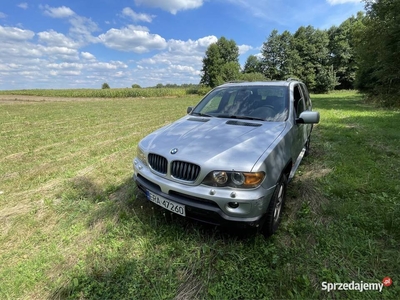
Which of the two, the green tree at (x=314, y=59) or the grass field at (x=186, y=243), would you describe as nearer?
A: the grass field at (x=186, y=243)

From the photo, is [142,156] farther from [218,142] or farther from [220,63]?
[220,63]

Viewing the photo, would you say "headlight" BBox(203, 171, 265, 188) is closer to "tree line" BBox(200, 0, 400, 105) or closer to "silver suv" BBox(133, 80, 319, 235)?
"silver suv" BBox(133, 80, 319, 235)

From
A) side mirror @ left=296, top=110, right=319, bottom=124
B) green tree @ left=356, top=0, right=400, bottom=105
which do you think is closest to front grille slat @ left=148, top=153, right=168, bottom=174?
side mirror @ left=296, top=110, right=319, bottom=124

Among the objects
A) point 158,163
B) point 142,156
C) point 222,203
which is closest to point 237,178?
point 222,203

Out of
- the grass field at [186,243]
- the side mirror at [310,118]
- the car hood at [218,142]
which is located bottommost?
the grass field at [186,243]

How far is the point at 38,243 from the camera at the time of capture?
2623mm

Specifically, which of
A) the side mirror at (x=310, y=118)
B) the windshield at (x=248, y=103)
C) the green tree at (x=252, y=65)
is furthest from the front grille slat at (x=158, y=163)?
the green tree at (x=252, y=65)

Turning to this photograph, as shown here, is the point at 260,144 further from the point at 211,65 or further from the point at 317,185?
the point at 211,65

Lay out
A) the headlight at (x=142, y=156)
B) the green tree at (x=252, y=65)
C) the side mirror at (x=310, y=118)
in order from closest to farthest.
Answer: the headlight at (x=142, y=156) < the side mirror at (x=310, y=118) < the green tree at (x=252, y=65)

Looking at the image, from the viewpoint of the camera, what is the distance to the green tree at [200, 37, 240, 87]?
49844 millimetres

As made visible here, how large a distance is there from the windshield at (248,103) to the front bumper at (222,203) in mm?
1374

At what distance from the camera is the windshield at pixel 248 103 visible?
124 inches

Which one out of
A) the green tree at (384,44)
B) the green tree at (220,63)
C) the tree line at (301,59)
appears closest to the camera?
the green tree at (384,44)

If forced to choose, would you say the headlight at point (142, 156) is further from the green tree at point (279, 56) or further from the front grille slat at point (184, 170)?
the green tree at point (279, 56)
